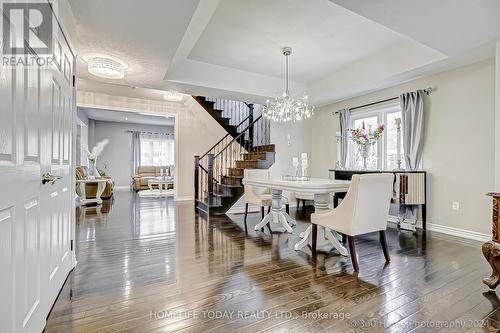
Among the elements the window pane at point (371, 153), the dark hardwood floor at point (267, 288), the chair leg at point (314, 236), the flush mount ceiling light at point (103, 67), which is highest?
the flush mount ceiling light at point (103, 67)

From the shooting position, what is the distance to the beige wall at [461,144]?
3.38 metres

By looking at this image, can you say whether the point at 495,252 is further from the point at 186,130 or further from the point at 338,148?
the point at 186,130

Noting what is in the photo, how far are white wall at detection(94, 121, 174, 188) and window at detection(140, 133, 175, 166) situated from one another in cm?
53

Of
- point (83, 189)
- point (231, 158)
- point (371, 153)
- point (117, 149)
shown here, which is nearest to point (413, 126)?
point (371, 153)

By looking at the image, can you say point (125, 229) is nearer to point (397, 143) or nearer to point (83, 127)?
point (397, 143)

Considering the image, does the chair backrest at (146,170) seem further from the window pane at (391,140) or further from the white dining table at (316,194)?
the window pane at (391,140)

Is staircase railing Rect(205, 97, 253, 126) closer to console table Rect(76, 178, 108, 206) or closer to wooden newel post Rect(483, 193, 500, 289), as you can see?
console table Rect(76, 178, 108, 206)

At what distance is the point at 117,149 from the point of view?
10.1 meters

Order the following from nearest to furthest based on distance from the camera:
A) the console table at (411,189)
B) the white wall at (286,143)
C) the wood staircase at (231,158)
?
the console table at (411,189) → the wood staircase at (231,158) → the white wall at (286,143)

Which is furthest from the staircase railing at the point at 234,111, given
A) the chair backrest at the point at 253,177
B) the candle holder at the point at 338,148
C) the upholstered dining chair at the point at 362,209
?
the upholstered dining chair at the point at 362,209

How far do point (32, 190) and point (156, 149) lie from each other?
32.4 ft

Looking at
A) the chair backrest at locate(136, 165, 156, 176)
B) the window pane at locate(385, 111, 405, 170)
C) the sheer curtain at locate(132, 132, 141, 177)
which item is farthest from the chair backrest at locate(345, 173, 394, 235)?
the sheer curtain at locate(132, 132, 141, 177)

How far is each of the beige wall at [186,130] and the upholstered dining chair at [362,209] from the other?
5401 millimetres

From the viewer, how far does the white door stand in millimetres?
1070
